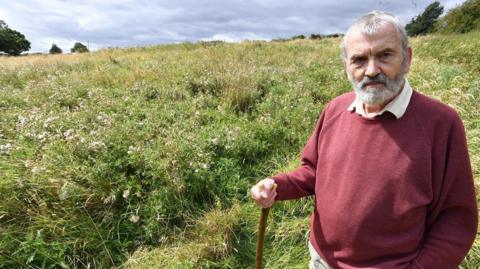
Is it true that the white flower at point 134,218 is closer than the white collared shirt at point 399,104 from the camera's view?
No

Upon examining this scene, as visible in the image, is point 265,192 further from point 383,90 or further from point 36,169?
point 36,169

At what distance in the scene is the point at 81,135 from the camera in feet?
14.8

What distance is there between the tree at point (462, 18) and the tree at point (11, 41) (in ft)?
197

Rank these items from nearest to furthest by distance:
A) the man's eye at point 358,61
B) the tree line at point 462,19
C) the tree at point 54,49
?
the man's eye at point 358,61, the tree line at point 462,19, the tree at point 54,49

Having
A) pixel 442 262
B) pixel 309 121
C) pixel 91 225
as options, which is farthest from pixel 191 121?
pixel 442 262

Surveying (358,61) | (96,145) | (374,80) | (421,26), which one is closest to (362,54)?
(358,61)

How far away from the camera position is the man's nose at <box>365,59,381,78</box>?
5.84 ft

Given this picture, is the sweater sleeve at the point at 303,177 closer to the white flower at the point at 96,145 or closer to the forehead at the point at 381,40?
the forehead at the point at 381,40

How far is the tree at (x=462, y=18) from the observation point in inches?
907

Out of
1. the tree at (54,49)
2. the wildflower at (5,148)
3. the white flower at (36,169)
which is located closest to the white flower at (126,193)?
the white flower at (36,169)

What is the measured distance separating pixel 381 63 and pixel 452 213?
83cm

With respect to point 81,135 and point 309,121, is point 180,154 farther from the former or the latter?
point 309,121

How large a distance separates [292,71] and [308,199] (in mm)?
5867

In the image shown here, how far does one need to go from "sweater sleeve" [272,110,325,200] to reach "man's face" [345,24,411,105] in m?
0.42
